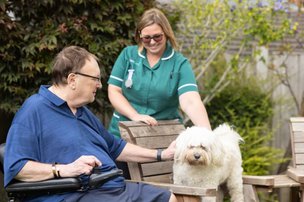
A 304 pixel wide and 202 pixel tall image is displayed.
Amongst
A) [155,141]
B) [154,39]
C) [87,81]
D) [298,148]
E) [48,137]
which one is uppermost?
[154,39]

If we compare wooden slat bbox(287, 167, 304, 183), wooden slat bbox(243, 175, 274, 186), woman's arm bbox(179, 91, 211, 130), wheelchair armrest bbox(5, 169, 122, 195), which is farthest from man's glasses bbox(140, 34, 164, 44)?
wooden slat bbox(287, 167, 304, 183)

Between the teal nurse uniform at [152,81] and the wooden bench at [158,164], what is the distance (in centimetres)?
12

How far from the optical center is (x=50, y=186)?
340 cm

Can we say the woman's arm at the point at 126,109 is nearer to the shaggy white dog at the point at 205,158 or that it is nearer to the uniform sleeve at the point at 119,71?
the uniform sleeve at the point at 119,71

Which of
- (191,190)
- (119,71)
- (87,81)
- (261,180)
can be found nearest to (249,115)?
(261,180)

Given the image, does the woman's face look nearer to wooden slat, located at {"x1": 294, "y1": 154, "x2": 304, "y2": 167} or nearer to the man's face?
the man's face

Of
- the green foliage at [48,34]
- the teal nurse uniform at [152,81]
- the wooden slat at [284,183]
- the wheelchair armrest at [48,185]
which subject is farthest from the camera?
the green foliage at [48,34]

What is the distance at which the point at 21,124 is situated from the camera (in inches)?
137

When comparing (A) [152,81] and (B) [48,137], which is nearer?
(B) [48,137]

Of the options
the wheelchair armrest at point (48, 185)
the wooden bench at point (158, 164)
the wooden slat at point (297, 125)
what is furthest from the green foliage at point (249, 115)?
the wheelchair armrest at point (48, 185)

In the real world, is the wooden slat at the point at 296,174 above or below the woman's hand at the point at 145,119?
below

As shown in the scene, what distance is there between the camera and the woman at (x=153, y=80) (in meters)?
4.52

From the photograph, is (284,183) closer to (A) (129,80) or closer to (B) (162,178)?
(B) (162,178)

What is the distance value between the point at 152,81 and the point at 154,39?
0.29m
